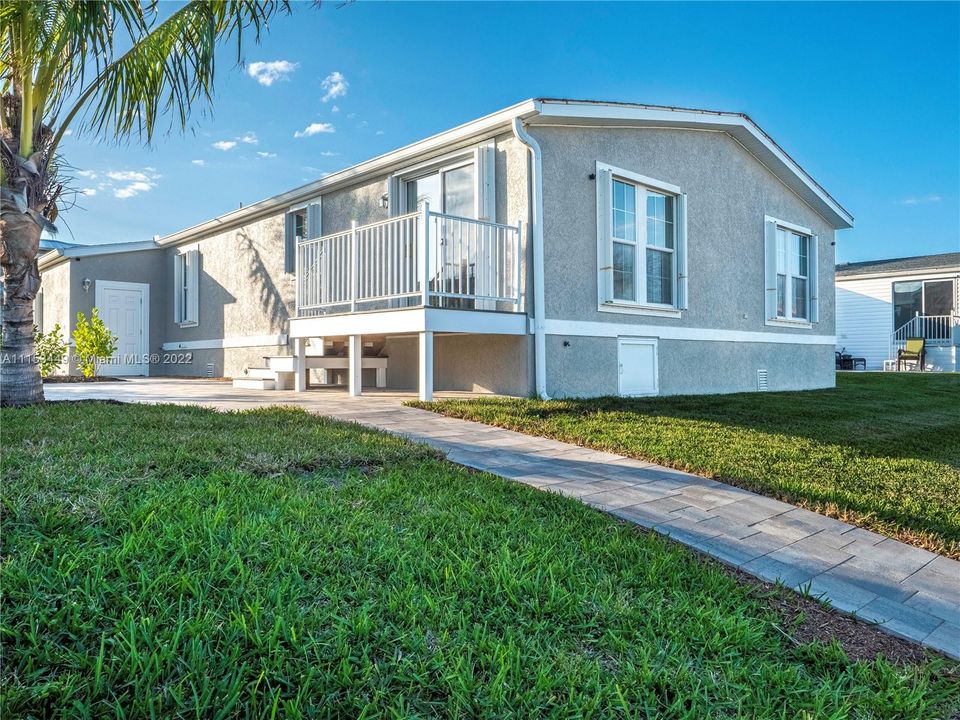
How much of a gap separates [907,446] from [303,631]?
5677 mm

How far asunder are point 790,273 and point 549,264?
6.46 meters

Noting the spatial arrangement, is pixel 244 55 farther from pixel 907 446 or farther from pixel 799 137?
pixel 799 137

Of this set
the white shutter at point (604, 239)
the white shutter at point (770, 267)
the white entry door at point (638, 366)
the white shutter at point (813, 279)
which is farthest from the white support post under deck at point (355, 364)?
the white shutter at point (813, 279)

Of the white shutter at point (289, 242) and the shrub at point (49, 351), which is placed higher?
the white shutter at point (289, 242)

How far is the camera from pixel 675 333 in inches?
341

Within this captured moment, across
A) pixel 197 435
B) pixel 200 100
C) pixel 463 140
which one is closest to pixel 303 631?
pixel 197 435

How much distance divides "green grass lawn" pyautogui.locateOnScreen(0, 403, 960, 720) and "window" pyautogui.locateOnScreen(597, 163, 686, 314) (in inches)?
217

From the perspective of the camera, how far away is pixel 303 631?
4.94 ft

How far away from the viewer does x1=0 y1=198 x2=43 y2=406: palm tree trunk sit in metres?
4.81

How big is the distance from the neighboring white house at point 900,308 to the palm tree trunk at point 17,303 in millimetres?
23943

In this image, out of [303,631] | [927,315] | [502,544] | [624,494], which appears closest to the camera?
[303,631]

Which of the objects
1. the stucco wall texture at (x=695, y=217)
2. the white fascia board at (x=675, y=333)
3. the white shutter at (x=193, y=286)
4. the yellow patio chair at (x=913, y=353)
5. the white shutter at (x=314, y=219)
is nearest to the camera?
the stucco wall texture at (x=695, y=217)

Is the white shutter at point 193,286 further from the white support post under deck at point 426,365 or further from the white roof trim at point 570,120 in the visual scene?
the white support post under deck at point 426,365

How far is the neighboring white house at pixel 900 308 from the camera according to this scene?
19.7 m
